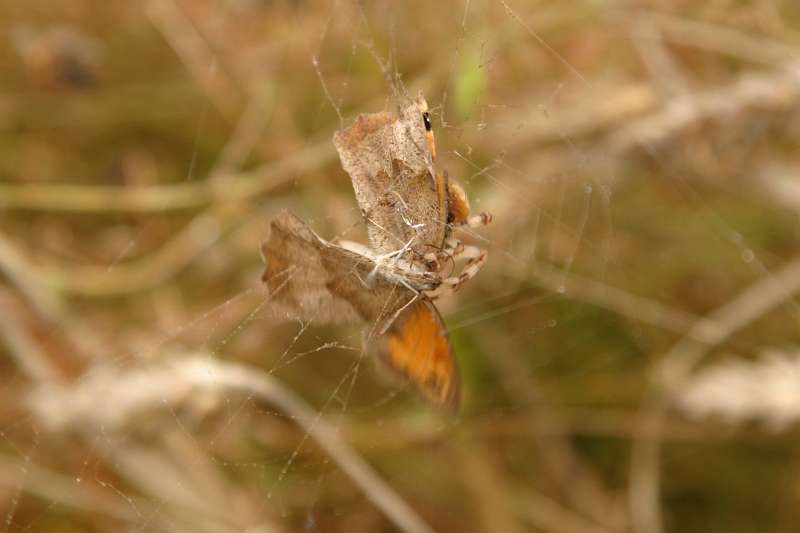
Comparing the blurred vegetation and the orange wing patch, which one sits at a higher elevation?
the blurred vegetation

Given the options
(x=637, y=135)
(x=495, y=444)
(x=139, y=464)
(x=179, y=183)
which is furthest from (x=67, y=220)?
(x=637, y=135)

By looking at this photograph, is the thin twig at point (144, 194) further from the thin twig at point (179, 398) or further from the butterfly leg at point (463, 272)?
the butterfly leg at point (463, 272)

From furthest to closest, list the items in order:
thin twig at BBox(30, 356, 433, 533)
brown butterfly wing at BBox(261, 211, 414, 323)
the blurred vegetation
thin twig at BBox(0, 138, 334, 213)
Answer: thin twig at BBox(0, 138, 334, 213), the blurred vegetation, thin twig at BBox(30, 356, 433, 533), brown butterfly wing at BBox(261, 211, 414, 323)

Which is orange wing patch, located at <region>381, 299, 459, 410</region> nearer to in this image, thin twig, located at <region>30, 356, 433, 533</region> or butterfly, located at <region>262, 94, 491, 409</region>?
butterfly, located at <region>262, 94, 491, 409</region>

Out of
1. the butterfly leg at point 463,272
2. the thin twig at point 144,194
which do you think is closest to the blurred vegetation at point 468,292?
the thin twig at point 144,194

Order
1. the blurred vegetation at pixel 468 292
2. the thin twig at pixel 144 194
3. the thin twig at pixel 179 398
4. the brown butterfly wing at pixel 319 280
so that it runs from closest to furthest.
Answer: the brown butterfly wing at pixel 319 280
the thin twig at pixel 179 398
the blurred vegetation at pixel 468 292
the thin twig at pixel 144 194

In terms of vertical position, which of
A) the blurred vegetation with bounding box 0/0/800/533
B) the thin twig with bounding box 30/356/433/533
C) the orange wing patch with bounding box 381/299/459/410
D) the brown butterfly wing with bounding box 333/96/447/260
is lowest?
the orange wing patch with bounding box 381/299/459/410

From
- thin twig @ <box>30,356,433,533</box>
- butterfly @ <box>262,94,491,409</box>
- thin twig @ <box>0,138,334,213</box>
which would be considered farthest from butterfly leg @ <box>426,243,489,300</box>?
thin twig @ <box>0,138,334,213</box>
